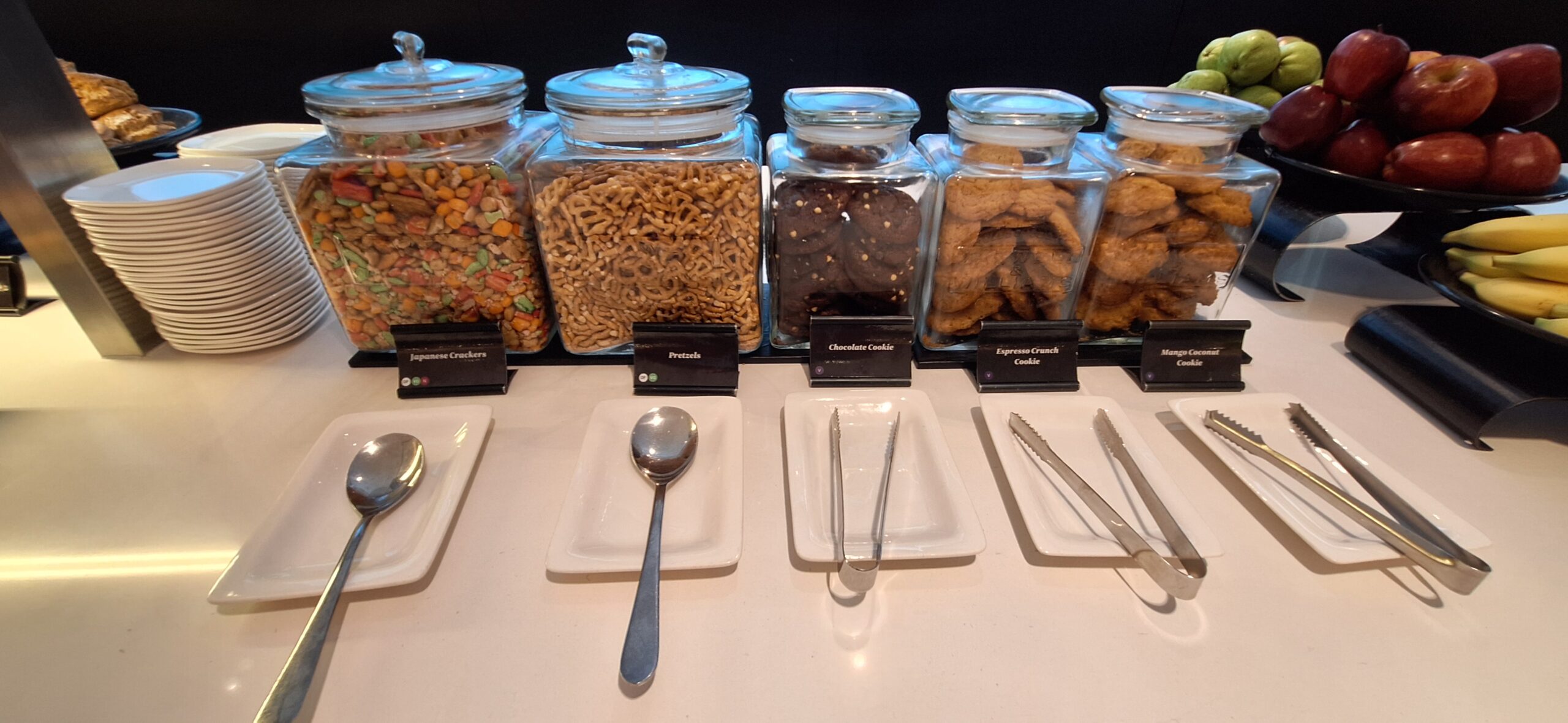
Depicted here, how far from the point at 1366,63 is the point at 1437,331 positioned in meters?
0.37

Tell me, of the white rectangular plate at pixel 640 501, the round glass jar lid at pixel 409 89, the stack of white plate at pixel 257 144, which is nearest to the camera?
the white rectangular plate at pixel 640 501

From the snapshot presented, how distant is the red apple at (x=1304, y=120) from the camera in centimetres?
88

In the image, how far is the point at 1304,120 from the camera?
35.0 inches

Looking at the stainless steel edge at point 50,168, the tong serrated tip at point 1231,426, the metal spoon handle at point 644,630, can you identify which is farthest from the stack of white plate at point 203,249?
the tong serrated tip at point 1231,426

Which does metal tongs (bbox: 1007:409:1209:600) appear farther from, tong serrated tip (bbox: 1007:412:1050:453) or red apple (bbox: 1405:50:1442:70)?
red apple (bbox: 1405:50:1442:70)

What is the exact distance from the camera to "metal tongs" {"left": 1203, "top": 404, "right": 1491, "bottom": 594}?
0.52 meters

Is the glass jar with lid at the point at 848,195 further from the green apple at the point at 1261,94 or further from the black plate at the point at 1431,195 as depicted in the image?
the green apple at the point at 1261,94

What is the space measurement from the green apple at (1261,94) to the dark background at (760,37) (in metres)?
0.50

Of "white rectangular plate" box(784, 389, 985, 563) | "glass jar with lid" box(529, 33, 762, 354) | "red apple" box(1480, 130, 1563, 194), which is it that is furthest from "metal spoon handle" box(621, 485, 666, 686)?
"red apple" box(1480, 130, 1563, 194)

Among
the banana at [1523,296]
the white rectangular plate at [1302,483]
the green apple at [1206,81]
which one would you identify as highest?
the green apple at [1206,81]

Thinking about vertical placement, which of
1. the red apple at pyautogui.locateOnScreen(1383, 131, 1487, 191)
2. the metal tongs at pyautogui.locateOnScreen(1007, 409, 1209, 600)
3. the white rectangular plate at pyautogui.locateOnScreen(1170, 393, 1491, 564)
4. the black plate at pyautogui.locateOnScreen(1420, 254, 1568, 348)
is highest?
the red apple at pyautogui.locateOnScreen(1383, 131, 1487, 191)

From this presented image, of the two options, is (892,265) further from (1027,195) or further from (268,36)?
(268,36)

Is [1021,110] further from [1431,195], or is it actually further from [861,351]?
[1431,195]

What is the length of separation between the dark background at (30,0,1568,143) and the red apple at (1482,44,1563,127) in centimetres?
82
